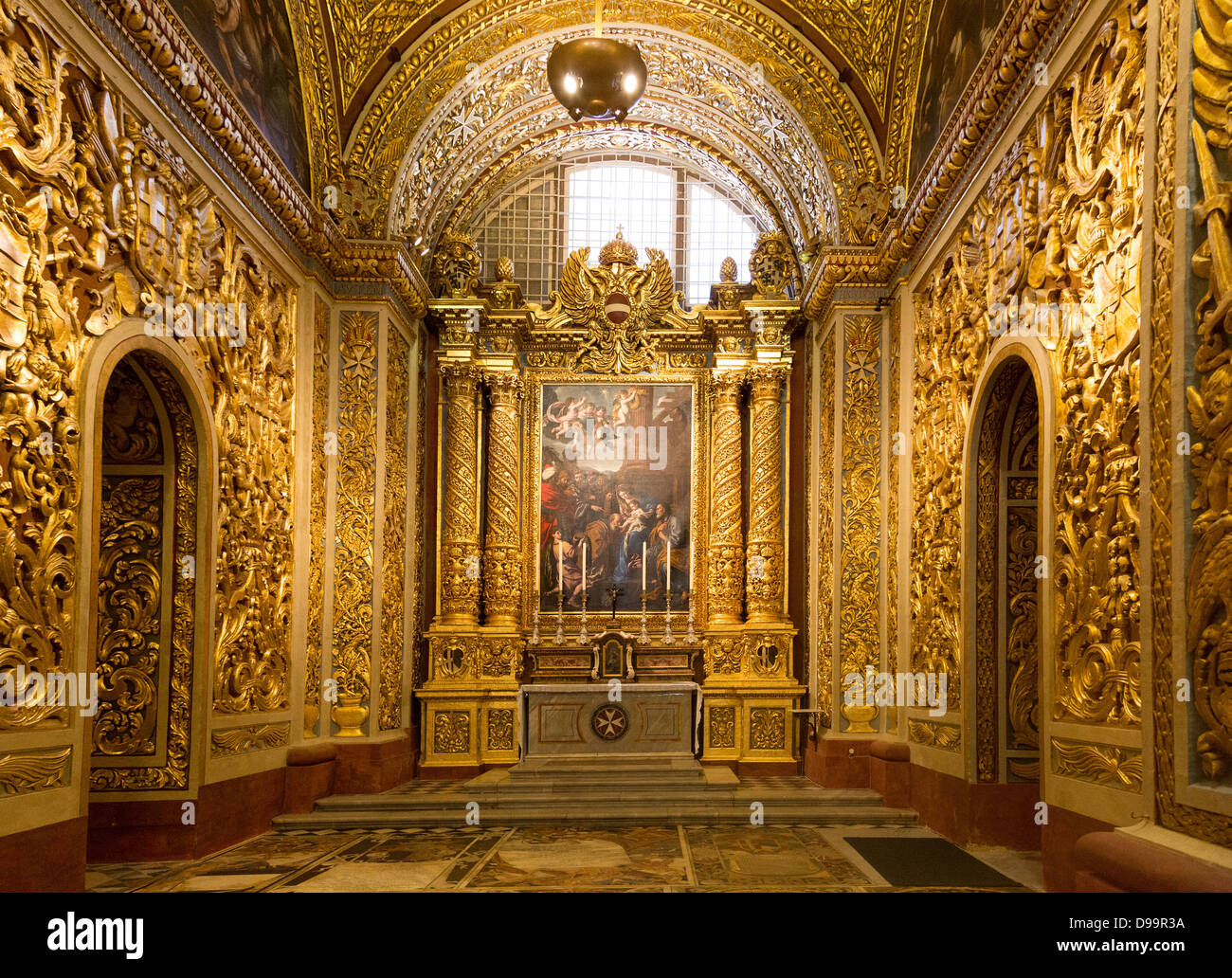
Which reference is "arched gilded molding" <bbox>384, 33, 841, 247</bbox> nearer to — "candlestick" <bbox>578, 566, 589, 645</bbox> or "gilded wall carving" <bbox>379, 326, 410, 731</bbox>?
"gilded wall carving" <bbox>379, 326, 410, 731</bbox>

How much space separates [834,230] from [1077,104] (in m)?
5.43

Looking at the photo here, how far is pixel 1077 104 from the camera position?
6168mm

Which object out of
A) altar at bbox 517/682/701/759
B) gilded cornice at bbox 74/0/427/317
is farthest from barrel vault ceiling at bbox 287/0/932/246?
A: altar at bbox 517/682/701/759

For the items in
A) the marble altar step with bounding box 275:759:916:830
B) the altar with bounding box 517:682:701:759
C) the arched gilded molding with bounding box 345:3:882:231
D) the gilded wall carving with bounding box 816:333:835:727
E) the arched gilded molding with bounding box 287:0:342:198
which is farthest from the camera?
the altar with bounding box 517:682:701:759

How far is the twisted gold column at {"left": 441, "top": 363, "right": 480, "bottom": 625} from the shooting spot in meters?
12.8

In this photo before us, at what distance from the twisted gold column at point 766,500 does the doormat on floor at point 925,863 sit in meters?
4.29

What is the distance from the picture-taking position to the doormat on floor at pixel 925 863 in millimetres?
6906

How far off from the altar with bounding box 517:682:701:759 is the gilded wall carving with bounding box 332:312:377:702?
198 cm

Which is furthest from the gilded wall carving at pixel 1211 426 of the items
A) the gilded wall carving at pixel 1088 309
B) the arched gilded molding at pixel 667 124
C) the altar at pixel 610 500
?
the altar at pixel 610 500

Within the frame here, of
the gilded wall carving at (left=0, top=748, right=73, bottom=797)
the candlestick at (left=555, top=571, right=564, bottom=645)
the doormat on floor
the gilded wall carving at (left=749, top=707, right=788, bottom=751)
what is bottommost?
the doormat on floor

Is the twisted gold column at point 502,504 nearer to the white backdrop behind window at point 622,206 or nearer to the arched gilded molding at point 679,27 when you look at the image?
the white backdrop behind window at point 622,206

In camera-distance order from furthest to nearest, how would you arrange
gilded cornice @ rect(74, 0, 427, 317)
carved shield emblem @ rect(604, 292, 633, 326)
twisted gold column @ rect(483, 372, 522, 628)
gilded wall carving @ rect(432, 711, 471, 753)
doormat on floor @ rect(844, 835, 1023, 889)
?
carved shield emblem @ rect(604, 292, 633, 326) → twisted gold column @ rect(483, 372, 522, 628) → gilded wall carving @ rect(432, 711, 471, 753) → doormat on floor @ rect(844, 835, 1023, 889) → gilded cornice @ rect(74, 0, 427, 317)

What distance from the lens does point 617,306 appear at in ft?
44.2

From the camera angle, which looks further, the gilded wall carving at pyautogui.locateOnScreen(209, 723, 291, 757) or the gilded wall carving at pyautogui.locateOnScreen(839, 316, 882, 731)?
the gilded wall carving at pyautogui.locateOnScreen(839, 316, 882, 731)
